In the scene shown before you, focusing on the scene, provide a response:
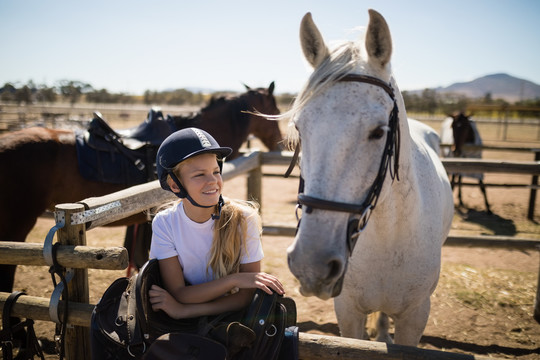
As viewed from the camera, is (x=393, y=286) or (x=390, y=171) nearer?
(x=390, y=171)

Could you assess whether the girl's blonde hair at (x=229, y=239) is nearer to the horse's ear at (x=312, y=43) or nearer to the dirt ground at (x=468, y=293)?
the horse's ear at (x=312, y=43)

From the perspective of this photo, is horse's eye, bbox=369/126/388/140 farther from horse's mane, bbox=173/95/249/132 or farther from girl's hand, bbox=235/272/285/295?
horse's mane, bbox=173/95/249/132

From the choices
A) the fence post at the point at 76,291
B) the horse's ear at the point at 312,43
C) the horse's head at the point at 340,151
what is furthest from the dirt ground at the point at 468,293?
the horse's ear at the point at 312,43

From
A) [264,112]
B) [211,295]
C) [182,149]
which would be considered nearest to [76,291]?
[211,295]

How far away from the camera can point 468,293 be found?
367 cm

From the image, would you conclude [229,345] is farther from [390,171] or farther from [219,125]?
[219,125]

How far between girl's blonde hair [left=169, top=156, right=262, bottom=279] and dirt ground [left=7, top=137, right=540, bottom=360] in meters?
1.97

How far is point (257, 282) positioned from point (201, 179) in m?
0.53

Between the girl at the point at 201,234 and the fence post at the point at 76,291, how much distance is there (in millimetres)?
453

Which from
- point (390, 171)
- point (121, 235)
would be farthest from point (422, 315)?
point (121, 235)

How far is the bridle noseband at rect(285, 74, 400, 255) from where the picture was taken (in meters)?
1.15

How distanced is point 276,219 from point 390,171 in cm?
522

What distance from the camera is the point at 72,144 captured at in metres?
3.29

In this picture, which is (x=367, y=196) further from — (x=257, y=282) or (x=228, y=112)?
(x=228, y=112)
